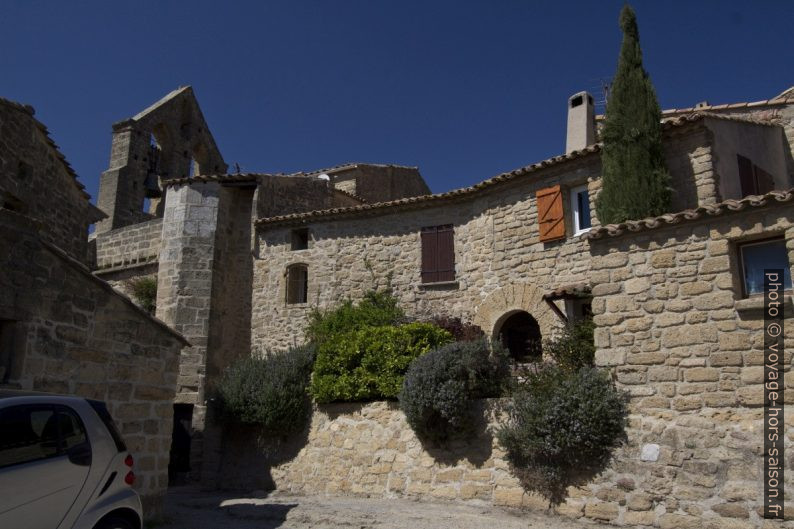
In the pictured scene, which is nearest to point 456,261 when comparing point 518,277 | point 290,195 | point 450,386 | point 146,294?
point 518,277

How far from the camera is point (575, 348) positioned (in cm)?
999

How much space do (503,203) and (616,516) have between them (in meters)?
8.54

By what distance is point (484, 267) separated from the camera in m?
15.3

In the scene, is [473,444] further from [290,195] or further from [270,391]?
[290,195]

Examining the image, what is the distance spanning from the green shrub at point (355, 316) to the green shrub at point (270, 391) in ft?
4.53

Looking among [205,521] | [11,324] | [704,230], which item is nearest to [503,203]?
[704,230]

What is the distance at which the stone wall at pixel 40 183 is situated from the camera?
37.8 ft

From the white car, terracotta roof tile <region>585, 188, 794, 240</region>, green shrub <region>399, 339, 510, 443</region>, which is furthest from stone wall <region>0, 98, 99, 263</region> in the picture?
terracotta roof tile <region>585, 188, 794, 240</region>

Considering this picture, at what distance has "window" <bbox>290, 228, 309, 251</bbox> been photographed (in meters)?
17.9

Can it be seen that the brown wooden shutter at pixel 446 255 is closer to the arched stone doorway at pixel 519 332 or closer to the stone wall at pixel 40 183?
the arched stone doorway at pixel 519 332

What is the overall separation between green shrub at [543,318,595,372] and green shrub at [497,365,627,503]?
543 mm

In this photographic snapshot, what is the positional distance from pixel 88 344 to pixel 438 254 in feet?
31.6

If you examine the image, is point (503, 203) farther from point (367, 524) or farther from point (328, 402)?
point (367, 524)

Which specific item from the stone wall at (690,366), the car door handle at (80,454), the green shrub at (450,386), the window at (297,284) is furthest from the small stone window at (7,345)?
the window at (297,284)
